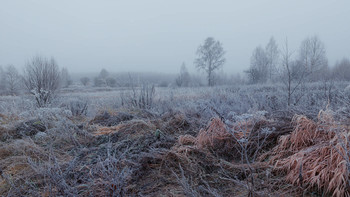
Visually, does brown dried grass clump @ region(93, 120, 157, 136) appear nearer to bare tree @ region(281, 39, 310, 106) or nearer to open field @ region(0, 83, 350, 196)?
open field @ region(0, 83, 350, 196)

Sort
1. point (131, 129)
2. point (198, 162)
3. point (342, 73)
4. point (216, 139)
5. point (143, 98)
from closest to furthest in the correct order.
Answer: point (198, 162), point (216, 139), point (131, 129), point (143, 98), point (342, 73)

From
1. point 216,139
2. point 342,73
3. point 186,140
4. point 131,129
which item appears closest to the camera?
point 216,139

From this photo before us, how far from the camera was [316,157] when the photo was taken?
1982 millimetres

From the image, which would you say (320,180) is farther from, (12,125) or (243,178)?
(12,125)

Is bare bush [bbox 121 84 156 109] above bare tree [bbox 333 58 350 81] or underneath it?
underneath

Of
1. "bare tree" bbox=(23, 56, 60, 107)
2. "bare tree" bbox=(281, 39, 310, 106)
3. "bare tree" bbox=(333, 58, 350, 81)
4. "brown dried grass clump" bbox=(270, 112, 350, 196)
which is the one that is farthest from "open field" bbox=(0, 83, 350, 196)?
"bare tree" bbox=(333, 58, 350, 81)

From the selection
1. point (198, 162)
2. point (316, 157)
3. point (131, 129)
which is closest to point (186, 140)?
point (198, 162)

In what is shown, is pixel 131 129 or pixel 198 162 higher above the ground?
pixel 131 129

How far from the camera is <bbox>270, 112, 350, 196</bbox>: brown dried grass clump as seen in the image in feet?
5.43

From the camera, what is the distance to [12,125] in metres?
4.33

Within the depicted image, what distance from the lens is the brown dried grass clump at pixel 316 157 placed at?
5.43 ft

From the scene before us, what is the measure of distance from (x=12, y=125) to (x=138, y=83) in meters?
3.80

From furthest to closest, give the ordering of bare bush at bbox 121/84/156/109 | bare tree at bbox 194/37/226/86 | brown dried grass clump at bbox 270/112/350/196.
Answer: bare tree at bbox 194/37/226/86 → bare bush at bbox 121/84/156/109 → brown dried grass clump at bbox 270/112/350/196

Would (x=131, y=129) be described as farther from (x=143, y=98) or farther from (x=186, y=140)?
(x=143, y=98)
